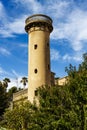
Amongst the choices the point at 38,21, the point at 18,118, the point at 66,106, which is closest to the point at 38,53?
the point at 38,21

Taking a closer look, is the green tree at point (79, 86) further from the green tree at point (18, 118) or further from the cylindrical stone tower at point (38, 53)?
the cylindrical stone tower at point (38, 53)

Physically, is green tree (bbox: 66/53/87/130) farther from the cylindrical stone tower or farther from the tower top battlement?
the tower top battlement

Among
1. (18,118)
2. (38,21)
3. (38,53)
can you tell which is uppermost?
(38,21)

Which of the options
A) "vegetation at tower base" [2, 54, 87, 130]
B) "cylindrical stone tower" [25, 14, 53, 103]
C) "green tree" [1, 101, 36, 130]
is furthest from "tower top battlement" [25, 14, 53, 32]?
"vegetation at tower base" [2, 54, 87, 130]

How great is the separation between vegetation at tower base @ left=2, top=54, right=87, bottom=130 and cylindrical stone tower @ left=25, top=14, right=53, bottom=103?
11.4 m

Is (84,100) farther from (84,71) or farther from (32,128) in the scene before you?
(32,128)

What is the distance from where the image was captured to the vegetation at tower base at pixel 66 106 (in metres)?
17.3

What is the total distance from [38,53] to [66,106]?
49.5 feet

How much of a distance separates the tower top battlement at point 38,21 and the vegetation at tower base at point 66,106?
1524 cm

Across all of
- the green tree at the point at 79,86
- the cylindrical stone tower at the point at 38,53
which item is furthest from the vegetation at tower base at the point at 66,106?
the cylindrical stone tower at the point at 38,53

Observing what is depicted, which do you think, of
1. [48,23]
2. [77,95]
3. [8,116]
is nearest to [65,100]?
[77,95]

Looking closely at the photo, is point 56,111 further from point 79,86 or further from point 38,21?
point 38,21

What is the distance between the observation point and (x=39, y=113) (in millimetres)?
19766

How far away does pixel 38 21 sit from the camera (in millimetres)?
35625
